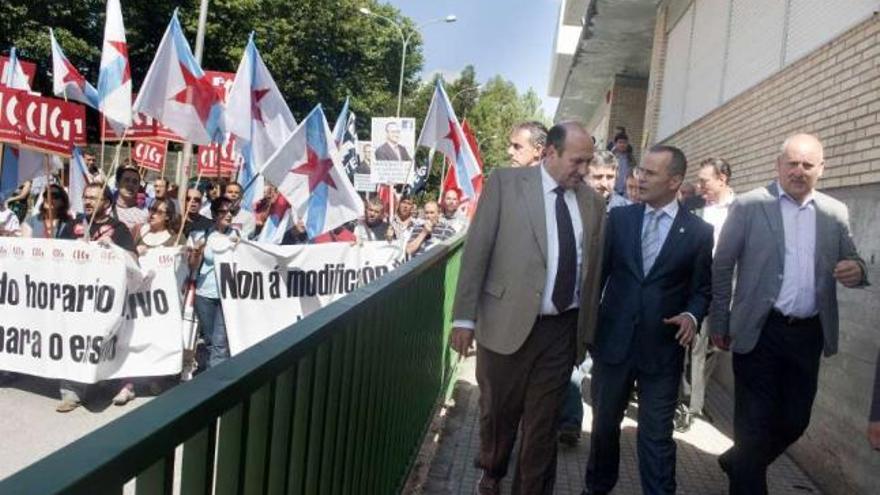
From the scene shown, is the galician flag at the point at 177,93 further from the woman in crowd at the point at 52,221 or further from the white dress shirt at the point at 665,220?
the white dress shirt at the point at 665,220

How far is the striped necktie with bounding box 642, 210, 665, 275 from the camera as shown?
4137 mm

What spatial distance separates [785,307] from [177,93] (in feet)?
21.7

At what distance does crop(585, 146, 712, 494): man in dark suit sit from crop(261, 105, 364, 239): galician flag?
4227 millimetres

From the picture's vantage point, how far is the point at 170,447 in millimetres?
1310

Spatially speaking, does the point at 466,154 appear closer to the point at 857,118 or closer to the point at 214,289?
the point at 214,289

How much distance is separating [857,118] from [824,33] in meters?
1.25

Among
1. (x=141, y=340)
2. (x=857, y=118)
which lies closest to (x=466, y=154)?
(x=141, y=340)

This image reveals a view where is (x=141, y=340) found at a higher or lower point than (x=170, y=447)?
lower

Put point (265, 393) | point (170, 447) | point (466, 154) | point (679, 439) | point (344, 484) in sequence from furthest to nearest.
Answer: point (466, 154) → point (679, 439) → point (344, 484) → point (265, 393) → point (170, 447)

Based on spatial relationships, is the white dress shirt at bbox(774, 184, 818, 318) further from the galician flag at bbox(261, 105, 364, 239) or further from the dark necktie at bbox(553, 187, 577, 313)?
the galician flag at bbox(261, 105, 364, 239)

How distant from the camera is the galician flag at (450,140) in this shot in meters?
9.64

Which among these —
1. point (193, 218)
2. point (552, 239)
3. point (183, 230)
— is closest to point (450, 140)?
point (193, 218)

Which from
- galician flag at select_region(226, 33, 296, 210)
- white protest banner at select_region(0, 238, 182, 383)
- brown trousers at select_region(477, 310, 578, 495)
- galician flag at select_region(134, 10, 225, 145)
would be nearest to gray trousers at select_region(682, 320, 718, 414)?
brown trousers at select_region(477, 310, 578, 495)

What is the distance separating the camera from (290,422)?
2049 mm
